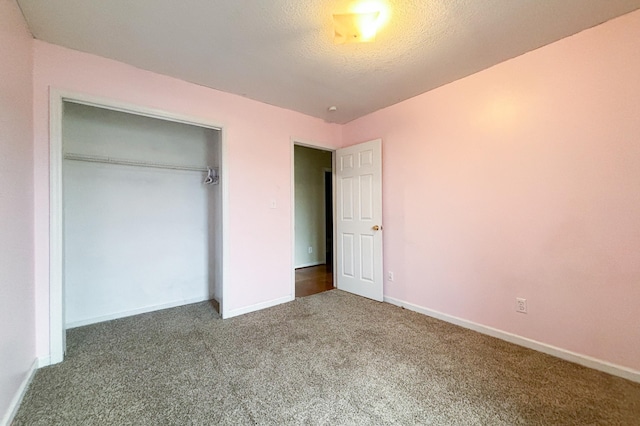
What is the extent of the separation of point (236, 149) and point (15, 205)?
1.70m

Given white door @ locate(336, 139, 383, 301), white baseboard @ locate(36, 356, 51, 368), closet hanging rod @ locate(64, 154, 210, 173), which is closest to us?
white baseboard @ locate(36, 356, 51, 368)

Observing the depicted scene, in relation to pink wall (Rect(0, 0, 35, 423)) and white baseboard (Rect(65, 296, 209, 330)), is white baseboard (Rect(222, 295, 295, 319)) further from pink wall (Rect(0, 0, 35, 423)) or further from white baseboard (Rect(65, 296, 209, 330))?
pink wall (Rect(0, 0, 35, 423))

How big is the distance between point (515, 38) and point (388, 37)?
3.09 feet

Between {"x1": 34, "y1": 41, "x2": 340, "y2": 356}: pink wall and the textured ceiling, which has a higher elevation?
the textured ceiling

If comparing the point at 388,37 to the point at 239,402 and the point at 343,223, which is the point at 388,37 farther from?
the point at 239,402

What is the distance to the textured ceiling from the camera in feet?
5.28

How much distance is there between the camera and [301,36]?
1870mm

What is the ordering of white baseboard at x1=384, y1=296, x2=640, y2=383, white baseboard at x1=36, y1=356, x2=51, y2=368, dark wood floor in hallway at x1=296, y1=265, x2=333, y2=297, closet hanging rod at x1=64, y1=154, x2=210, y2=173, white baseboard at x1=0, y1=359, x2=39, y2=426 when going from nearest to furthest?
white baseboard at x1=0, y1=359, x2=39, y2=426 → white baseboard at x1=384, y1=296, x2=640, y2=383 → white baseboard at x1=36, y1=356, x2=51, y2=368 → closet hanging rod at x1=64, y1=154, x2=210, y2=173 → dark wood floor in hallway at x1=296, y1=265, x2=333, y2=297

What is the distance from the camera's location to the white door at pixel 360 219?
3.22 meters

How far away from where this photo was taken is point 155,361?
6.28 ft

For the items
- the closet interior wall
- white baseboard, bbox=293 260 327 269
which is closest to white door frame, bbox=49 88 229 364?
the closet interior wall

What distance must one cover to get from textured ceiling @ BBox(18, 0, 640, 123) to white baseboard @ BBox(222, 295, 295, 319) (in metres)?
2.35

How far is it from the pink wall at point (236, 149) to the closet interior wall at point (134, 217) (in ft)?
1.06

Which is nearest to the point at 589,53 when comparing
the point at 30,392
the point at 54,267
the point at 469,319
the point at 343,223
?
the point at 469,319
